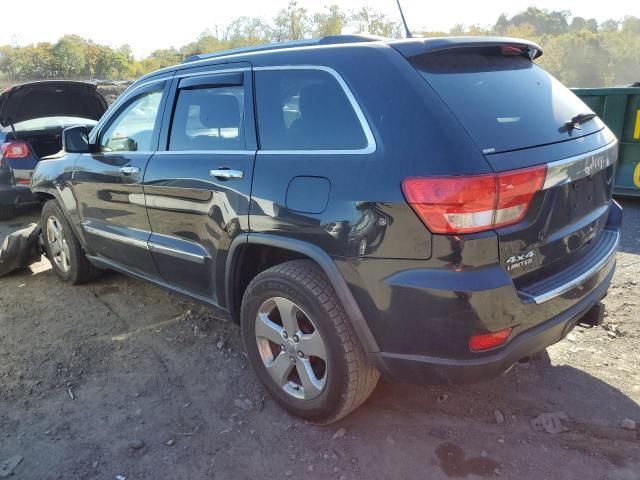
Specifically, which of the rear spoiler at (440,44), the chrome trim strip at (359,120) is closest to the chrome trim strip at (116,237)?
the chrome trim strip at (359,120)

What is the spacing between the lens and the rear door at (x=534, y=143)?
2174 mm

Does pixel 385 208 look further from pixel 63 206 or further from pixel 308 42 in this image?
pixel 63 206

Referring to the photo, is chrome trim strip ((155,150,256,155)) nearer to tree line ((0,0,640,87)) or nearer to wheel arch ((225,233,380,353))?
wheel arch ((225,233,380,353))

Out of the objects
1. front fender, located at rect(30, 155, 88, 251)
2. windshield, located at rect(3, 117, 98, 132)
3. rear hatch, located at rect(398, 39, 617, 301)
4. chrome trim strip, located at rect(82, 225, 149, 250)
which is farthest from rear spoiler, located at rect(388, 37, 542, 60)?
windshield, located at rect(3, 117, 98, 132)

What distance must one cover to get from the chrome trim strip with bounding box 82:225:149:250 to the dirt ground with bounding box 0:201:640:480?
0.66m

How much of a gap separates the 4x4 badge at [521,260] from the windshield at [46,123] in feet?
22.2

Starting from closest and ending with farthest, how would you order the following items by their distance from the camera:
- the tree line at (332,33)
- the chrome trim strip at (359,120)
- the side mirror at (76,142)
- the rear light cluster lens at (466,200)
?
the rear light cluster lens at (466,200) → the chrome trim strip at (359,120) → the side mirror at (76,142) → the tree line at (332,33)

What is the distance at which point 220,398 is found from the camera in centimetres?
306

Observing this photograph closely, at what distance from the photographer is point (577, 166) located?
2379mm

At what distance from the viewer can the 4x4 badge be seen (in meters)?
2.14

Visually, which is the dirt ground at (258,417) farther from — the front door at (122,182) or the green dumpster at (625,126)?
the green dumpster at (625,126)

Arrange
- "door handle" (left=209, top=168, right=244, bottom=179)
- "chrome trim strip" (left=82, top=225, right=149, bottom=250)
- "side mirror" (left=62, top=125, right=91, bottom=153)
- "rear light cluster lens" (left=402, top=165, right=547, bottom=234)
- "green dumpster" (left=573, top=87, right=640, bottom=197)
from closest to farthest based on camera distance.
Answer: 1. "rear light cluster lens" (left=402, top=165, right=547, bottom=234)
2. "door handle" (left=209, top=168, right=244, bottom=179)
3. "chrome trim strip" (left=82, top=225, right=149, bottom=250)
4. "side mirror" (left=62, top=125, right=91, bottom=153)
5. "green dumpster" (left=573, top=87, right=640, bottom=197)

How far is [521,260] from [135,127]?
284 centimetres

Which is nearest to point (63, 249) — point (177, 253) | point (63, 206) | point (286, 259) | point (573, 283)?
point (63, 206)
